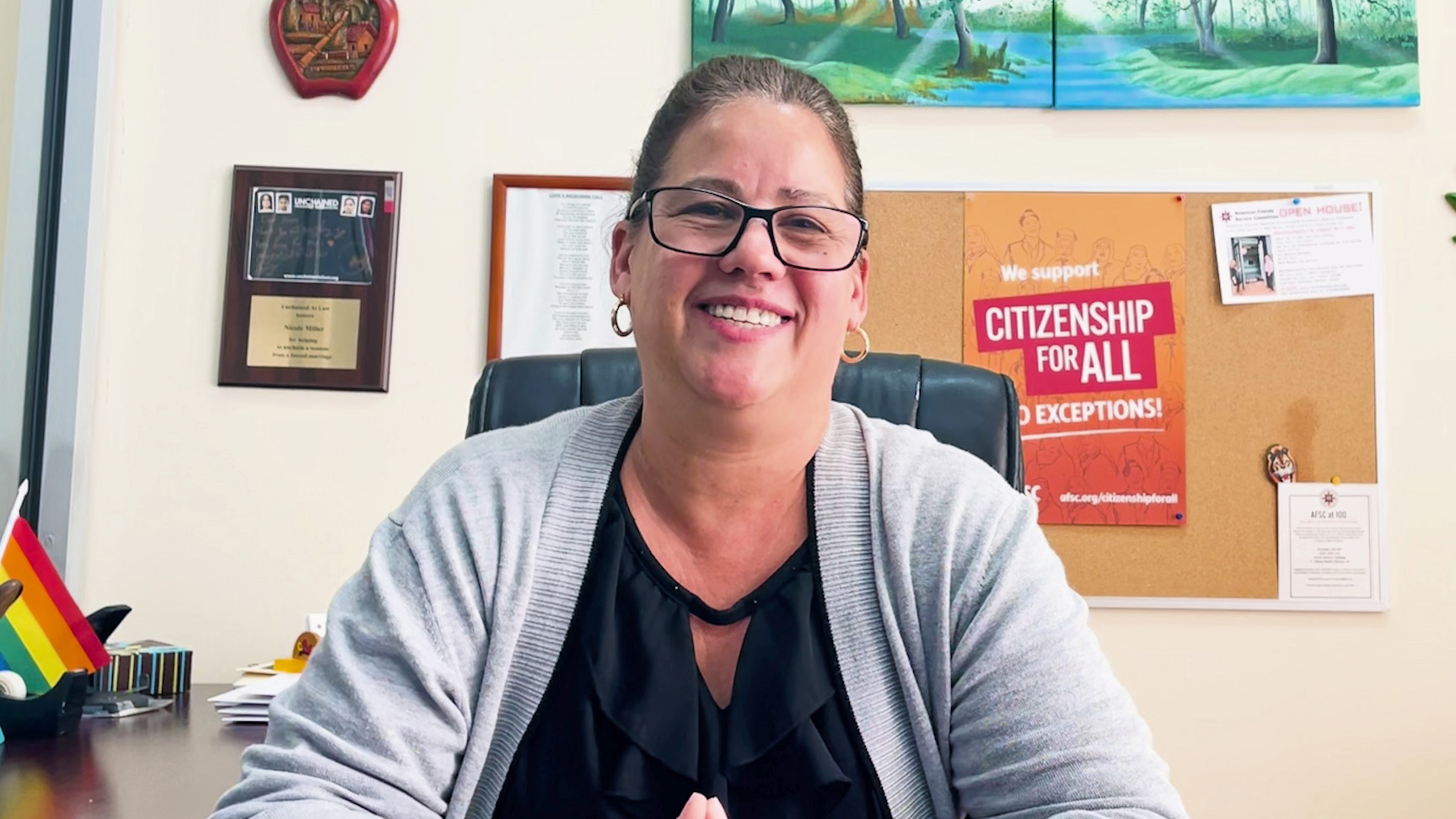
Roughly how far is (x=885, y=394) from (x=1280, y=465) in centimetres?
107

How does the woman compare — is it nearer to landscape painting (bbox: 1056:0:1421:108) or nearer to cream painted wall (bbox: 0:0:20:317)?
landscape painting (bbox: 1056:0:1421:108)

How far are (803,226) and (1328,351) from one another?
1.43 metres

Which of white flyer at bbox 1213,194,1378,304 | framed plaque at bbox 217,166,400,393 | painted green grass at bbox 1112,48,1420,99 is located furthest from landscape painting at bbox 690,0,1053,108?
framed plaque at bbox 217,166,400,393

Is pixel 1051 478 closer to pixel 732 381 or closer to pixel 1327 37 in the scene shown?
pixel 1327 37

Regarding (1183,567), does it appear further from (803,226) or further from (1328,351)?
(803,226)

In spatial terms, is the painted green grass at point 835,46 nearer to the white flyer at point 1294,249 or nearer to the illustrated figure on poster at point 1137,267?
the illustrated figure on poster at point 1137,267

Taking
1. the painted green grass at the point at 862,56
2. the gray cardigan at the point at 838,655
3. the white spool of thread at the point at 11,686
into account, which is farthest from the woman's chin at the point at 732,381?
the painted green grass at the point at 862,56

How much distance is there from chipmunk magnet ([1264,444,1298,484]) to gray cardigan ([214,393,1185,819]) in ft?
3.98

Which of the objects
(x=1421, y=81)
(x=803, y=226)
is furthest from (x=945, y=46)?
(x=803, y=226)

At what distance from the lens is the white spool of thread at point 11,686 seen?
4.74ft

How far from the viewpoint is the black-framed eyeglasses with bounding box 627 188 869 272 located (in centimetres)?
106

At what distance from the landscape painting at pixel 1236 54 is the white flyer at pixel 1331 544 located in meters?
0.70

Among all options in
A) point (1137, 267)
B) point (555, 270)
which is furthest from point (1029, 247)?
point (555, 270)

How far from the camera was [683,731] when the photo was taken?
1.01 m
